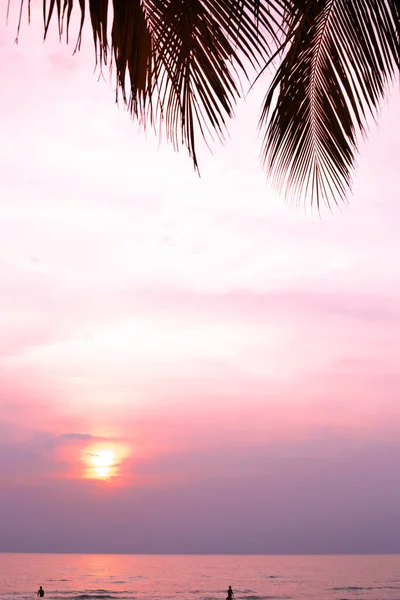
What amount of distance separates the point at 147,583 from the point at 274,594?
1588 centimetres

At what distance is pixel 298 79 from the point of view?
11.8 ft

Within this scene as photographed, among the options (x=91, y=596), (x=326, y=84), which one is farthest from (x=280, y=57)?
(x=91, y=596)

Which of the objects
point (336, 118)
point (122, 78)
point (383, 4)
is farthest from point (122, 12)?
point (336, 118)

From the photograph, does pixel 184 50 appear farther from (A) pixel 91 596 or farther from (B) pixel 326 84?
(A) pixel 91 596

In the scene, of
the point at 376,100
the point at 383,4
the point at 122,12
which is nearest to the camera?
the point at 122,12

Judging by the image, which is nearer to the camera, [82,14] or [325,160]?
[82,14]

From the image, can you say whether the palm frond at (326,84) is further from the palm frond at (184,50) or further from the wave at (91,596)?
the wave at (91,596)

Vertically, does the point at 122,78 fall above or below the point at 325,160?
below

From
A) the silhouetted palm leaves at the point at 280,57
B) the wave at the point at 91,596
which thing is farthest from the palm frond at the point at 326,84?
the wave at the point at 91,596

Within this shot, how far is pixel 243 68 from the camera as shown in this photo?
250 centimetres

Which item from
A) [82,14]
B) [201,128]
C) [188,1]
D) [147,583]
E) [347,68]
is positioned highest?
[347,68]

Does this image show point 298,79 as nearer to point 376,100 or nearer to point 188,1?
point 376,100

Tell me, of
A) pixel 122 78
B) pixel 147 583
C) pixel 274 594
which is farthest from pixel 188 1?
pixel 147 583

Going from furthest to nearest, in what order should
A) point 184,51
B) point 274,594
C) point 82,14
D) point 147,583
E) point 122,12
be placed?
point 147,583 → point 274,594 → point 184,51 → point 122,12 → point 82,14
